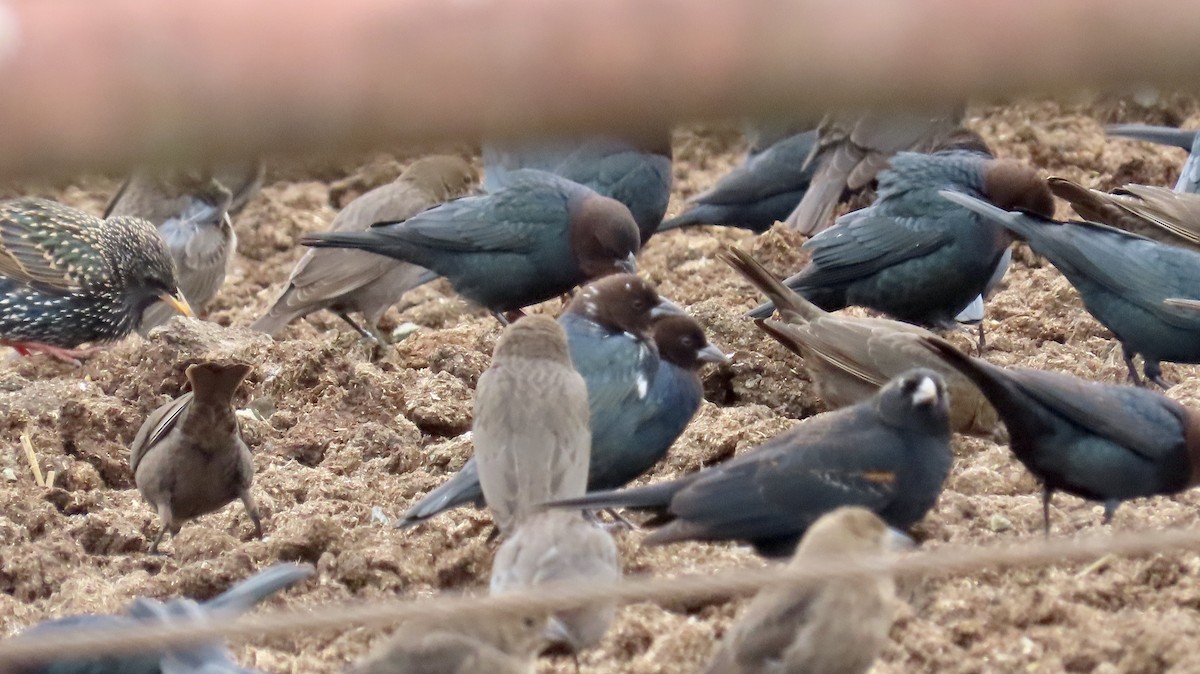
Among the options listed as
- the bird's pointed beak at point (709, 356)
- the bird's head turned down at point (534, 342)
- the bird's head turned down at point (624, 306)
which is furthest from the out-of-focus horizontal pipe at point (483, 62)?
the bird's head turned down at point (624, 306)

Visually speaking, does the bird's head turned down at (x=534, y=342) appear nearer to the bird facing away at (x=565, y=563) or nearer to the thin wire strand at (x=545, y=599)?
the bird facing away at (x=565, y=563)

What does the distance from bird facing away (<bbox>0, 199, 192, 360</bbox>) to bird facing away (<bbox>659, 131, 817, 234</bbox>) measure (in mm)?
2691

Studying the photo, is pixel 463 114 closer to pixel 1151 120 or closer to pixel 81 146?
pixel 81 146

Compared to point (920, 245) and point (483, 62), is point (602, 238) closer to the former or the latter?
point (920, 245)

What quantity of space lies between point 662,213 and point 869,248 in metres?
1.68

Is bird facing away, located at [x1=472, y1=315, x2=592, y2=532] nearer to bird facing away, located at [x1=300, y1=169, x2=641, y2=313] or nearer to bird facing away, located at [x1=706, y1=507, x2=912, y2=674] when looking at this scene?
bird facing away, located at [x1=706, y1=507, x2=912, y2=674]

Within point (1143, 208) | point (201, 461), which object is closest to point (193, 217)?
point (201, 461)

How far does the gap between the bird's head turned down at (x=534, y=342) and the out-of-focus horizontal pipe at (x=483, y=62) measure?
12.3ft

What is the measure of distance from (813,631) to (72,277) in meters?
5.52

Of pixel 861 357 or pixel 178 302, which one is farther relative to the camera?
pixel 178 302

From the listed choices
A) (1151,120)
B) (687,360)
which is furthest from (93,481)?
(1151,120)

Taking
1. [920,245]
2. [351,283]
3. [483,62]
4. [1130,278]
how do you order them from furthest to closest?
[351,283] → [920,245] → [1130,278] → [483,62]

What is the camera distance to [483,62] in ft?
4.02

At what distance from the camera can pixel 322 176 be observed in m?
10.6
